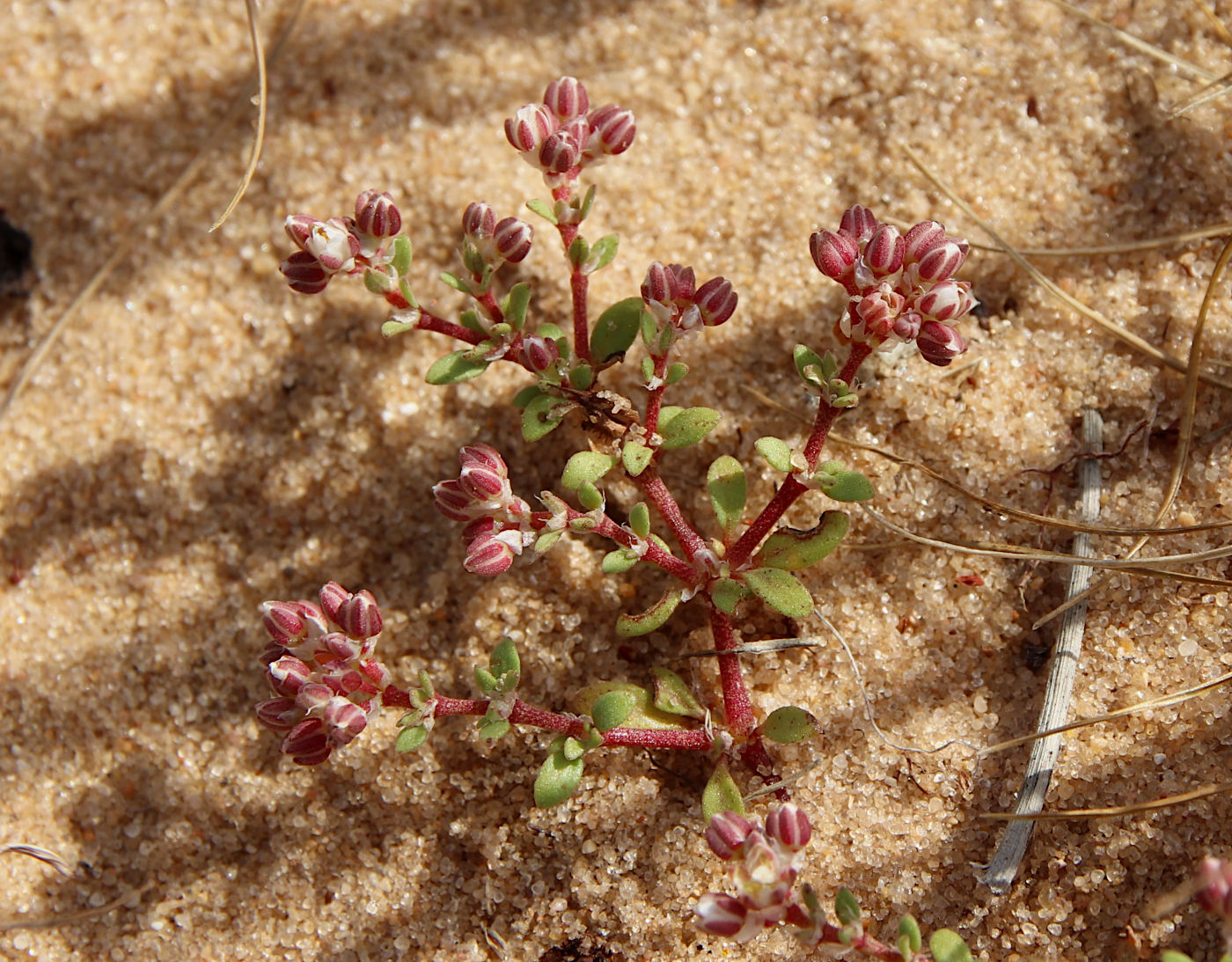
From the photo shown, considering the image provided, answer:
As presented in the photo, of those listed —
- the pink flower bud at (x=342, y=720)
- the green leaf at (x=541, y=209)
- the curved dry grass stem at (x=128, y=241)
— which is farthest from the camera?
the curved dry grass stem at (x=128, y=241)

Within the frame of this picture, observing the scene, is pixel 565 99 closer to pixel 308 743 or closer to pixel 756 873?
pixel 308 743

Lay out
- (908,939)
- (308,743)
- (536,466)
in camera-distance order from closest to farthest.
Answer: (908,939), (308,743), (536,466)

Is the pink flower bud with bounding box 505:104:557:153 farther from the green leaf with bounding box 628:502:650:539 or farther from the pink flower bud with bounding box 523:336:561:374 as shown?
the green leaf with bounding box 628:502:650:539

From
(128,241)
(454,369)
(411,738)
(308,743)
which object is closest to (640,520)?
(454,369)

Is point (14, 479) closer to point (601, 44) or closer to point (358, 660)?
point (358, 660)

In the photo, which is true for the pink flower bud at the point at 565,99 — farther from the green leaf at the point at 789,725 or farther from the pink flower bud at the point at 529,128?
the green leaf at the point at 789,725

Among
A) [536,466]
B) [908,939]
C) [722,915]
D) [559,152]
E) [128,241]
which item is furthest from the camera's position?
[128,241]

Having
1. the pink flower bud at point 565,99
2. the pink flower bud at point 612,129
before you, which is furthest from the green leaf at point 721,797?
the pink flower bud at point 565,99

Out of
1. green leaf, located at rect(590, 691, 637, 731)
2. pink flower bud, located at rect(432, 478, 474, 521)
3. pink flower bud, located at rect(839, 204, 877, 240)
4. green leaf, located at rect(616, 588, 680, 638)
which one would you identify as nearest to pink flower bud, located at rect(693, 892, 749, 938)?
green leaf, located at rect(590, 691, 637, 731)
